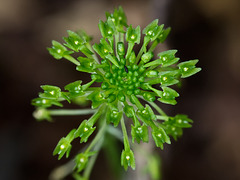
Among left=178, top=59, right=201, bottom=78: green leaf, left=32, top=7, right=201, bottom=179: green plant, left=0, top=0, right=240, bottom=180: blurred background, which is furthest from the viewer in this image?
left=0, top=0, right=240, bottom=180: blurred background

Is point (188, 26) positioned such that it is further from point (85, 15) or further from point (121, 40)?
point (121, 40)

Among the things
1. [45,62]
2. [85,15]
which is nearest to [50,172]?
[45,62]

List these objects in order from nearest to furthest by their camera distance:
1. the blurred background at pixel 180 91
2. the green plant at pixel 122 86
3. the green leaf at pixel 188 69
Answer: the green plant at pixel 122 86 → the green leaf at pixel 188 69 → the blurred background at pixel 180 91

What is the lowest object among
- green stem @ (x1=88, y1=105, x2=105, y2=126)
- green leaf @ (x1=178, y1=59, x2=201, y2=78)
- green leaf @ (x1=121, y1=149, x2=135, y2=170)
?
green leaf @ (x1=121, y1=149, x2=135, y2=170)

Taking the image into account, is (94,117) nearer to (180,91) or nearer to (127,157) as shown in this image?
(127,157)

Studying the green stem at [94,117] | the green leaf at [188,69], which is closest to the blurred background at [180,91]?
the green leaf at [188,69]

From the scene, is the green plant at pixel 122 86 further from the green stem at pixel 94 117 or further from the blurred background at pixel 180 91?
the blurred background at pixel 180 91

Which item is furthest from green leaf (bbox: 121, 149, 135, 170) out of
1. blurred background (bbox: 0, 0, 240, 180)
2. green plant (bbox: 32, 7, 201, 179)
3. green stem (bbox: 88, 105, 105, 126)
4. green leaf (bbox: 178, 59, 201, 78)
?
blurred background (bbox: 0, 0, 240, 180)

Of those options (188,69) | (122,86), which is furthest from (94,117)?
(188,69)

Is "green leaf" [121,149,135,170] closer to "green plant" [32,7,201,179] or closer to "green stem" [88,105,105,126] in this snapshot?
"green plant" [32,7,201,179]
